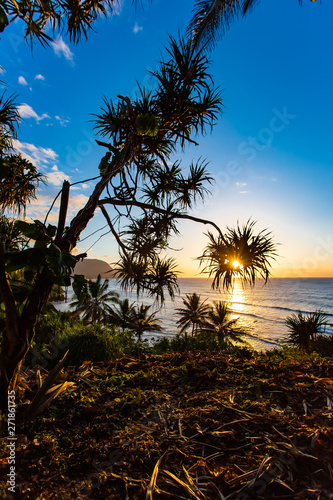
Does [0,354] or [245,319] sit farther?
[245,319]

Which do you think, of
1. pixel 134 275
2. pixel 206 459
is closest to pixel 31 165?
pixel 134 275

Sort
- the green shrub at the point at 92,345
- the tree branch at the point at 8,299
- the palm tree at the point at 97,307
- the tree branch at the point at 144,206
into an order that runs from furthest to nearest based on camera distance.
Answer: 1. the palm tree at the point at 97,307
2. the green shrub at the point at 92,345
3. the tree branch at the point at 144,206
4. the tree branch at the point at 8,299

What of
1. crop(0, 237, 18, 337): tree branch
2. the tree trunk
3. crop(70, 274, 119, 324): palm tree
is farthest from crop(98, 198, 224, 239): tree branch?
crop(70, 274, 119, 324): palm tree

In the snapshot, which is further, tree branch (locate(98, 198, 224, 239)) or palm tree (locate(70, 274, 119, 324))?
palm tree (locate(70, 274, 119, 324))

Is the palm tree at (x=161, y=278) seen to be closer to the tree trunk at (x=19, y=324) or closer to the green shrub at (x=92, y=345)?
the tree trunk at (x=19, y=324)

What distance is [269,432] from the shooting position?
1.75m

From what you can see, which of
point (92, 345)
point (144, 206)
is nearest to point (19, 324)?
point (144, 206)

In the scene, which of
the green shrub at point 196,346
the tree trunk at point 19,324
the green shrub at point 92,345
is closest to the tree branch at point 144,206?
the tree trunk at point 19,324

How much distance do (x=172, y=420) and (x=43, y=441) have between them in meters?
0.94

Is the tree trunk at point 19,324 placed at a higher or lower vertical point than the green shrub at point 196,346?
higher

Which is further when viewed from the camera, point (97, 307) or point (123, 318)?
point (97, 307)

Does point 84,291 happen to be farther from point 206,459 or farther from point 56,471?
point 206,459

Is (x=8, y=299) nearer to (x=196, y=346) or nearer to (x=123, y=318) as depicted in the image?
(x=196, y=346)

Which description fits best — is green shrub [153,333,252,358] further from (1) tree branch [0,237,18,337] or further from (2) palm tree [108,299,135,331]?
(2) palm tree [108,299,135,331]
